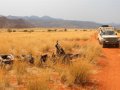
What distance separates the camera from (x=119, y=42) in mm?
28594

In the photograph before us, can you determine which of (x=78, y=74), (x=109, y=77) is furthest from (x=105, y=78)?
(x=78, y=74)

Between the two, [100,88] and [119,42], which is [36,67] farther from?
[119,42]

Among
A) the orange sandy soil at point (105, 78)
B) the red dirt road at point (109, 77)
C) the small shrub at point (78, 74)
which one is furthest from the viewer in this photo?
the small shrub at point (78, 74)

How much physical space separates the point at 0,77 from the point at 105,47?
18.2m

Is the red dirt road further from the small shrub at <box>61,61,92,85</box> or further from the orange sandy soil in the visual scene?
the small shrub at <box>61,61,92,85</box>

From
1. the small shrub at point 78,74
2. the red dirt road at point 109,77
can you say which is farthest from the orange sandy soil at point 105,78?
the small shrub at point 78,74

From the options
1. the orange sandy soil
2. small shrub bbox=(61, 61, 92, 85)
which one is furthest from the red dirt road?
small shrub bbox=(61, 61, 92, 85)

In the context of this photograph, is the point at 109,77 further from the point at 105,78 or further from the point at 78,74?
the point at 78,74

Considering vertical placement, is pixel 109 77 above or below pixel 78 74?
below

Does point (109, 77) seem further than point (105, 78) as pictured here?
Yes

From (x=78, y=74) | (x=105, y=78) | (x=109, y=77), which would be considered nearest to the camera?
(x=78, y=74)

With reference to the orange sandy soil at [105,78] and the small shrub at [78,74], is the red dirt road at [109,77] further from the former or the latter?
the small shrub at [78,74]

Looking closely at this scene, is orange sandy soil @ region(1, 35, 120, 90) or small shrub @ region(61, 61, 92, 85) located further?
small shrub @ region(61, 61, 92, 85)

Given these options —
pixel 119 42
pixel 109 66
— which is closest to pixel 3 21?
pixel 119 42
